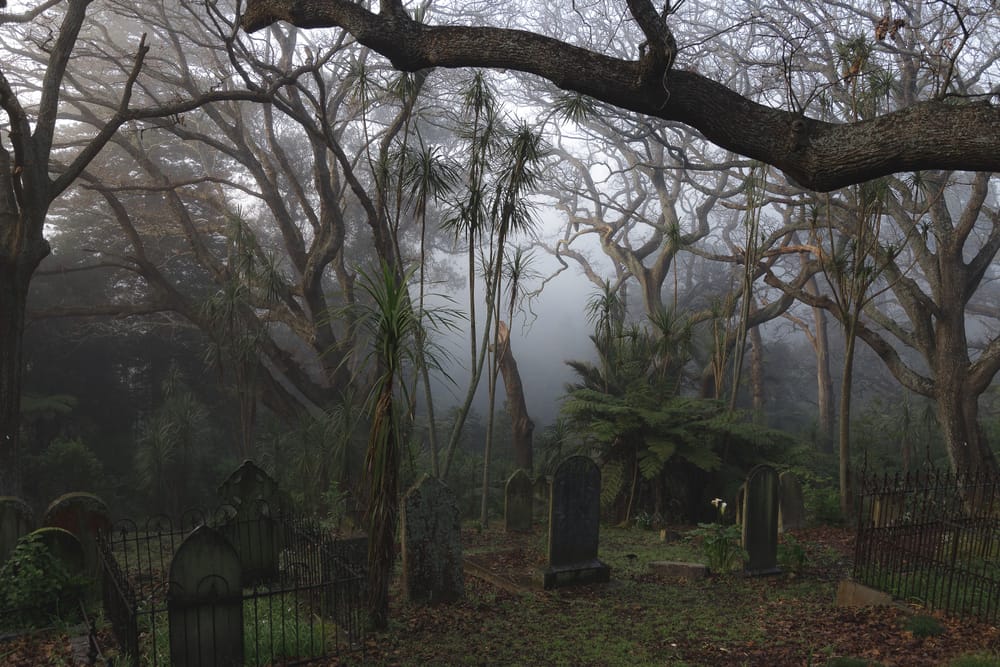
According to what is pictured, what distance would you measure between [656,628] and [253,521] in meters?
4.01

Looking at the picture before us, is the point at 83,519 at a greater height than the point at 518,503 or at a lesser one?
greater

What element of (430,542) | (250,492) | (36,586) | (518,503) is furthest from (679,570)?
(36,586)

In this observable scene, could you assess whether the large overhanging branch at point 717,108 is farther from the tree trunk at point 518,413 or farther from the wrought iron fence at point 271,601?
the tree trunk at point 518,413

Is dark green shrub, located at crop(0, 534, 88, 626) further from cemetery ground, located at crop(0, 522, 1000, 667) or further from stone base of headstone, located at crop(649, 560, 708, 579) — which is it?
stone base of headstone, located at crop(649, 560, 708, 579)

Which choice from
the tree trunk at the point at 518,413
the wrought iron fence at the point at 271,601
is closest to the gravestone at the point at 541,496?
the tree trunk at the point at 518,413

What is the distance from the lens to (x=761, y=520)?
789 centimetres

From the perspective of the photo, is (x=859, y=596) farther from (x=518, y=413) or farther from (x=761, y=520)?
(x=518, y=413)

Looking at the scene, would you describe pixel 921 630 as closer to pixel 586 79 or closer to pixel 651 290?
pixel 586 79

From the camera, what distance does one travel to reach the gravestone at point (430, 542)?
261 inches

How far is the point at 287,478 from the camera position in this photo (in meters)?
13.4

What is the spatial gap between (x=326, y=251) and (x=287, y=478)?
14.2ft

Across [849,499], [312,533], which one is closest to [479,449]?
[849,499]

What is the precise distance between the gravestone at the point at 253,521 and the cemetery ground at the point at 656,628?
1369mm

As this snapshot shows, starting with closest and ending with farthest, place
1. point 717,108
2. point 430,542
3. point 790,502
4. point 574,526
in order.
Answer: point 717,108 → point 430,542 → point 574,526 → point 790,502
